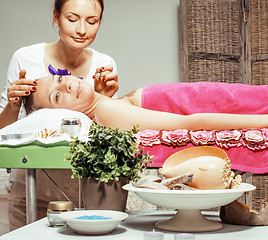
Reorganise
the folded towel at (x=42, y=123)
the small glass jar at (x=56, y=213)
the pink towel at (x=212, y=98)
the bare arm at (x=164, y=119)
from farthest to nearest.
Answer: the folded towel at (x=42, y=123) < the pink towel at (x=212, y=98) < the bare arm at (x=164, y=119) < the small glass jar at (x=56, y=213)

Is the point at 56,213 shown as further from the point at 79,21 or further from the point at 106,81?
the point at 79,21

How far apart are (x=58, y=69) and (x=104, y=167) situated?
112 cm

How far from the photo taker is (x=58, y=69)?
2.18 meters

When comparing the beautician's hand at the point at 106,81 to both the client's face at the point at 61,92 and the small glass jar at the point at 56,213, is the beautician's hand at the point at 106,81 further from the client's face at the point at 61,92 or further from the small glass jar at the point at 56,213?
the small glass jar at the point at 56,213

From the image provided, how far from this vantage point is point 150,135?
1.60m

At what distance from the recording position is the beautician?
6.75 feet

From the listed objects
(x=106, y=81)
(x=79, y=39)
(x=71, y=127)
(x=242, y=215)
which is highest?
(x=79, y=39)

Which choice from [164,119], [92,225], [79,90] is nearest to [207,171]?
[92,225]

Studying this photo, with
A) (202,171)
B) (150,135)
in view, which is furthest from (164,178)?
(150,135)

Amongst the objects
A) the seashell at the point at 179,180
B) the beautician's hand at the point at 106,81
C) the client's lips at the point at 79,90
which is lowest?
the seashell at the point at 179,180

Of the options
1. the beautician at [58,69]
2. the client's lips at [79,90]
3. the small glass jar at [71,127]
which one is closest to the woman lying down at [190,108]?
the small glass jar at [71,127]

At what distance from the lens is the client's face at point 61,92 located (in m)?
2.09

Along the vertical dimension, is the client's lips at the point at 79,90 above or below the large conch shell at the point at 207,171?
above

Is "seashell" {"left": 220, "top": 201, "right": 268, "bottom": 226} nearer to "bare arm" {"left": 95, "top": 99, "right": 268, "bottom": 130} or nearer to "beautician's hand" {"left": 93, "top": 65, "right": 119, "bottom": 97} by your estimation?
"bare arm" {"left": 95, "top": 99, "right": 268, "bottom": 130}
